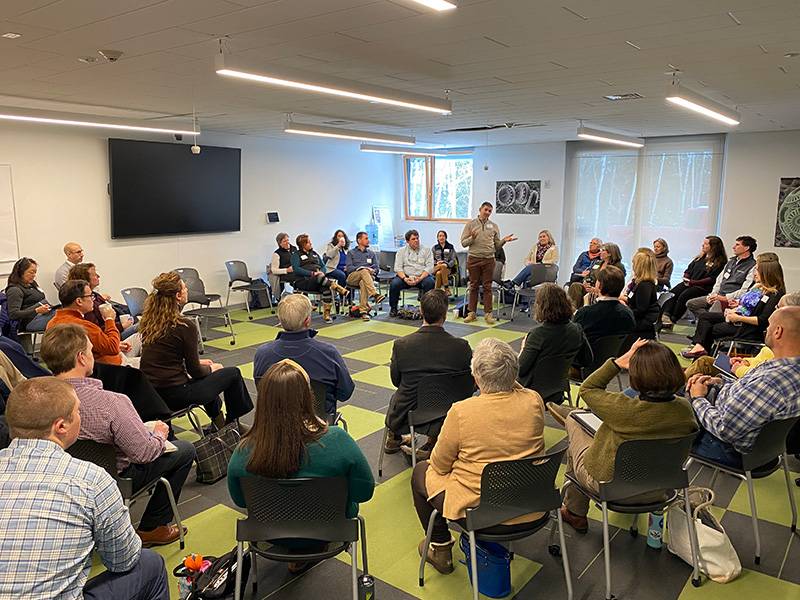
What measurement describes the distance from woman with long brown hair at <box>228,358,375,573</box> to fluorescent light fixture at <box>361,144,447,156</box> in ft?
27.8

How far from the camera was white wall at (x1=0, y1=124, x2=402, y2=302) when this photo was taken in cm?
797

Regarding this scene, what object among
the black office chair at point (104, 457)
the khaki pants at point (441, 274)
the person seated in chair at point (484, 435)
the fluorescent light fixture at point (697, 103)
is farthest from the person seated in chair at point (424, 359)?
the khaki pants at point (441, 274)

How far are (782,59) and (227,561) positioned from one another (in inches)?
205

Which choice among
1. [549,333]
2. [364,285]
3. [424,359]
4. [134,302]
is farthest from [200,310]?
[549,333]

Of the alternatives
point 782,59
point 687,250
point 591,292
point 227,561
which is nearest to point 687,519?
point 227,561

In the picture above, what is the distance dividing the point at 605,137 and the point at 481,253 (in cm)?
251

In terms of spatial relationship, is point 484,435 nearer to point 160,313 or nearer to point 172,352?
point 172,352

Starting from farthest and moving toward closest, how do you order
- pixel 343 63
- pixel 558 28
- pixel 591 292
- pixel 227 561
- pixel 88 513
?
1. pixel 591 292
2. pixel 343 63
3. pixel 558 28
4. pixel 227 561
5. pixel 88 513

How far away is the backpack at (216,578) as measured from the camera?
2746 millimetres

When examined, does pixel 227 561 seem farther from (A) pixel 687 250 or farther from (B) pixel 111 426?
(A) pixel 687 250

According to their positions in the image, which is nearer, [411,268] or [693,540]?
[693,540]

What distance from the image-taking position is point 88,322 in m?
4.39

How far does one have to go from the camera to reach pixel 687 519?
118 inches

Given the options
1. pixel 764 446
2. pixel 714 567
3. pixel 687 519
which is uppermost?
pixel 764 446
